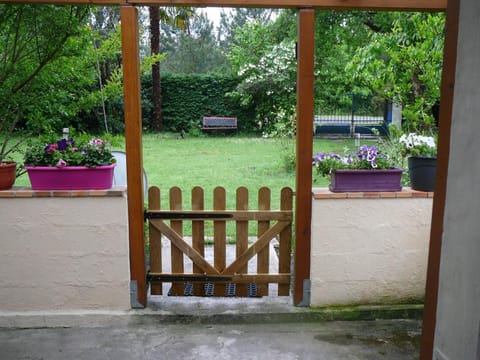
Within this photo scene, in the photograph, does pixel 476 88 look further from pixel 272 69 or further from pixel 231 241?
pixel 272 69

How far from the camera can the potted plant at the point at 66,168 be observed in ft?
10.9

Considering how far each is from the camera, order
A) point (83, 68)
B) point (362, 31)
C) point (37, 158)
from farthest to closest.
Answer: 1. point (362, 31)
2. point (83, 68)
3. point (37, 158)

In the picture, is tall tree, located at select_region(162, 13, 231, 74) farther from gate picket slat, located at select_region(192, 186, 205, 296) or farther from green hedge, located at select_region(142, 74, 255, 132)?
gate picket slat, located at select_region(192, 186, 205, 296)

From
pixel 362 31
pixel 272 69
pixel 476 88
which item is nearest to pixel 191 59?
pixel 272 69

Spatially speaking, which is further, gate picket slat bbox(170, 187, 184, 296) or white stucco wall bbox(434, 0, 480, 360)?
gate picket slat bbox(170, 187, 184, 296)

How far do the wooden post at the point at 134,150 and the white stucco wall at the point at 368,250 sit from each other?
127 centimetres

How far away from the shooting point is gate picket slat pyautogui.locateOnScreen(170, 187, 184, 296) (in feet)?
12.1

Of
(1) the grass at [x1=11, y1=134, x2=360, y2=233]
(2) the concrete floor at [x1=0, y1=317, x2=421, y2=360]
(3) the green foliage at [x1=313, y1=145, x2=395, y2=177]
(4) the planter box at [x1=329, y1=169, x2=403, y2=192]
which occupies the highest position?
(3) the green foliage at [x1=313, y1=145, x2=395, y2=177]

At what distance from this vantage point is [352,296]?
3551 millimetres

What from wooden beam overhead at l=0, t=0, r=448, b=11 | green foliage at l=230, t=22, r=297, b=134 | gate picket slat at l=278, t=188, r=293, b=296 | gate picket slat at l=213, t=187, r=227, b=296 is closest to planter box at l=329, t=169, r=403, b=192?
gate picket slat at l=278, t=188, r=293, b=296

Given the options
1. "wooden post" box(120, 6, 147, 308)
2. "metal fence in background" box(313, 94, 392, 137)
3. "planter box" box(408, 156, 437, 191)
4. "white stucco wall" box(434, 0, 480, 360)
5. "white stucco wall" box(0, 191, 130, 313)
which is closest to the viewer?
"white stucco wall" box(434, 0, 480, 360)

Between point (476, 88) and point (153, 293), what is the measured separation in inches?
122

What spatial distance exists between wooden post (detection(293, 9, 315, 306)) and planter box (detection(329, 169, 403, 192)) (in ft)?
0.67

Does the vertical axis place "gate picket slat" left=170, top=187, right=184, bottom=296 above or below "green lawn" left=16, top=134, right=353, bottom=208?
above
